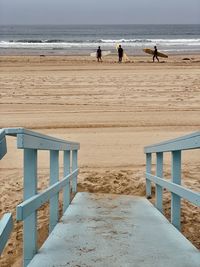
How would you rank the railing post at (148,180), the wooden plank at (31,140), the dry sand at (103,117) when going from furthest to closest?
the dry sand at (103,117), the railing post at (148,180), the wooden plank at (31,140)

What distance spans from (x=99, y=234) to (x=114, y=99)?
13.3m

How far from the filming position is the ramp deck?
3684 mm

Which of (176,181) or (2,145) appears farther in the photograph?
(176,181)

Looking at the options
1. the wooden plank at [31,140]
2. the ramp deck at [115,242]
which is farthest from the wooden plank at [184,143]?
the wooden plank at [31,140]

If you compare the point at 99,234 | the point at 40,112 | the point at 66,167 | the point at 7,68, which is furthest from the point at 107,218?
the point at 7,68

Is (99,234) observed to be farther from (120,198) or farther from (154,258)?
(120,198)

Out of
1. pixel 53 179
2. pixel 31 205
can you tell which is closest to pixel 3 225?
pixel 31 205

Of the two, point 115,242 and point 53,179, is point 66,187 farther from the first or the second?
point 115,242

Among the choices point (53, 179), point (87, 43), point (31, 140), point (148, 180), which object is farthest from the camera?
point (87, 43)

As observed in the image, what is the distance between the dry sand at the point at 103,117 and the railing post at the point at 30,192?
4.56 ft

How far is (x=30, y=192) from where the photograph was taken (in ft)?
11.9

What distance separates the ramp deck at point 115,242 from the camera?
368 cm

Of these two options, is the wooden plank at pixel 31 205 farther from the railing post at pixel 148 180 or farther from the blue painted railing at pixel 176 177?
the railing post at pixel 148 180

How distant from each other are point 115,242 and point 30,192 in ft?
3.09
